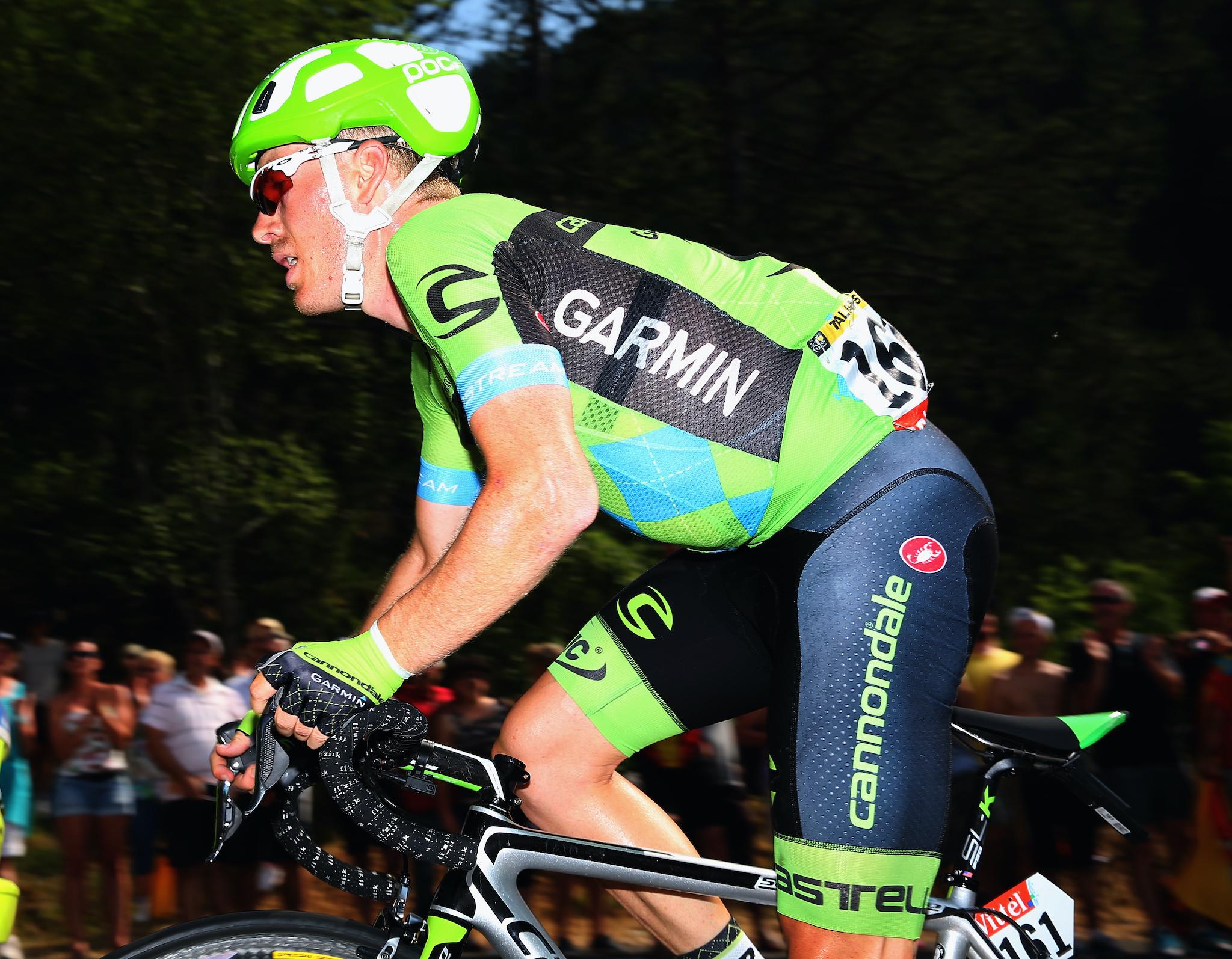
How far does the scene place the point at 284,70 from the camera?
2.38 metres

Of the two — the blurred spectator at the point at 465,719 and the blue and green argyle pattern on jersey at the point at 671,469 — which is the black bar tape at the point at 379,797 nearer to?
the blue and green argyle pattern on jersey at the point at 671,469

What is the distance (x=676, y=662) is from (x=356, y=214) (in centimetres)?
104

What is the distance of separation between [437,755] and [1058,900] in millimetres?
1169

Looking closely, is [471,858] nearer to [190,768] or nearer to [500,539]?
[500,539]

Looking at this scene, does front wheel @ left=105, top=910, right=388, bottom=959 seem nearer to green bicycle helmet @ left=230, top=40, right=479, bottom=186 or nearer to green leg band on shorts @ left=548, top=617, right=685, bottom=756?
green leg band on shorts @ left=548, top=617, right=685, bottom=756

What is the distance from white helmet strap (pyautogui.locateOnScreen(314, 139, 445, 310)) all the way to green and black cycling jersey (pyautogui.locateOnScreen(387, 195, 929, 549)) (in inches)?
5.7

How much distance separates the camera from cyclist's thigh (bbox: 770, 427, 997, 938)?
84.0 inches

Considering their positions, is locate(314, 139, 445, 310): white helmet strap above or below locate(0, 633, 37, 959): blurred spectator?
above

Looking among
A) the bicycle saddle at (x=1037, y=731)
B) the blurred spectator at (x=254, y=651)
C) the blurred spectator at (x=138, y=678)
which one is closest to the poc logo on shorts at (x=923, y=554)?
the bicycle saddle at (x=1037, y=731)

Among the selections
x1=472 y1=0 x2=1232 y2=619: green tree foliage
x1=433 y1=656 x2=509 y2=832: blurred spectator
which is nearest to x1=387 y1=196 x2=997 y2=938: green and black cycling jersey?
x1=433 y1=656 x2=509 y2=832: blurred spectator

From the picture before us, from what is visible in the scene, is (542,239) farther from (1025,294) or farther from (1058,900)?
(1025,294)

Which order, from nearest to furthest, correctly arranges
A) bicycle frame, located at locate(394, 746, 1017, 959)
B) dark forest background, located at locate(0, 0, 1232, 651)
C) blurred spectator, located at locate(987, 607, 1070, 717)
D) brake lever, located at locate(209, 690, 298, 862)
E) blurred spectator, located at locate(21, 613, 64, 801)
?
brake lever, located at locate(209, 690, 298, 862)
bicycle frame, located at locate(394, 746, 1017, 959)
blurred spectator, located at locate(987, 607, 1070, 717)
blurred spectator, located at locate(21, 613, 64, 801)
dark forest background, located at locate(0, 0, 1232, 651)

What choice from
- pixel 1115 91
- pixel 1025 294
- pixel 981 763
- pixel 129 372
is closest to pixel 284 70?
pixel 981 763

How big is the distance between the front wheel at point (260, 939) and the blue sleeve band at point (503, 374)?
891 mm
